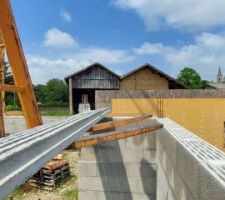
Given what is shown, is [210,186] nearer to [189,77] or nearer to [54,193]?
[54,193]

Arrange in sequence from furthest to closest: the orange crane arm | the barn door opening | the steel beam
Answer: the barn door opening, the orange crane arm, the steel beam

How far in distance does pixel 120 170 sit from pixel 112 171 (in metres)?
0.22

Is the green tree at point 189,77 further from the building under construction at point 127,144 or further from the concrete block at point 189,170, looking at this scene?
the concrete block at point 189,170

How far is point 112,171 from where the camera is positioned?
7480 millimetres

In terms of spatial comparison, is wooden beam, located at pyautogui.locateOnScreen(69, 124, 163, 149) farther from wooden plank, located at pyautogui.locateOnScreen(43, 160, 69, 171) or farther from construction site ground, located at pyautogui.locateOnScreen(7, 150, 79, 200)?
wooden plank, located at pyautogui.locateOnScreen(43, 160, 69, 171)

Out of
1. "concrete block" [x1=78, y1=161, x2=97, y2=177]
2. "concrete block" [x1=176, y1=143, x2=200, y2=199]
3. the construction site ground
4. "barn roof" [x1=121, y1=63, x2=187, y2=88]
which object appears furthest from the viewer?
"barn roof" [x1=121, y1=63, x2=187, y2=88]

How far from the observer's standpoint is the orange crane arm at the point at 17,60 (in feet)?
15.9

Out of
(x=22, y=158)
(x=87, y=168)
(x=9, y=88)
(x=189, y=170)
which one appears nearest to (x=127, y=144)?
(x=87, y=168)

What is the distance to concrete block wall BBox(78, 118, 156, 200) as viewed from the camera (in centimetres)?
723

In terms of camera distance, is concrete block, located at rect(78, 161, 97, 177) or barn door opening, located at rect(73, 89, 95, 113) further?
barn door opening, located at rect(73, 89, 95, 113)

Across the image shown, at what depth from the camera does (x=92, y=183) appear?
7.62 m

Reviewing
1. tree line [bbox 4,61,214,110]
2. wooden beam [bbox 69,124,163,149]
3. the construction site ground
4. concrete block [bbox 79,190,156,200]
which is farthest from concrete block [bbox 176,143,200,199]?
tree line [bbox 4,61,214,110]

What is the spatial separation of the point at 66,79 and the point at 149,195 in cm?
1707

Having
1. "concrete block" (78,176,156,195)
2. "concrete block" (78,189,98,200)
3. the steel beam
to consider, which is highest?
the steel beam
